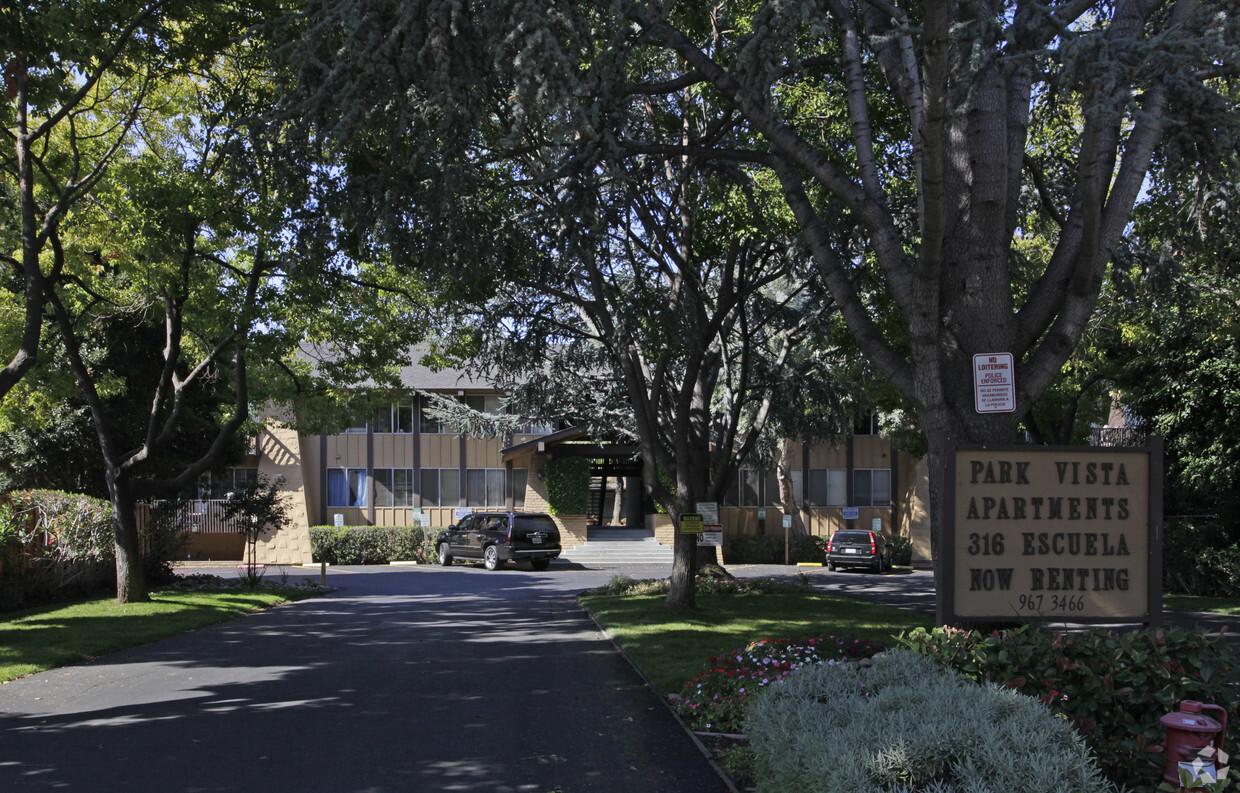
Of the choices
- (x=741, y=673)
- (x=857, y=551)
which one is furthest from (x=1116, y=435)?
(x=741, y=673)

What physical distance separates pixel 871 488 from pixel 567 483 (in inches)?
500

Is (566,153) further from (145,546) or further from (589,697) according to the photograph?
(145,546)

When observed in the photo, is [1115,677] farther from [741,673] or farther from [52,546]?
[52,546]

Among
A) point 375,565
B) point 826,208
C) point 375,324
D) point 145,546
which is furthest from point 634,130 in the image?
point 375,565

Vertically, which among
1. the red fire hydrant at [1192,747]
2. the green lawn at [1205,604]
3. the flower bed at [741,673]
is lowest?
the green lawn at [1205,604]

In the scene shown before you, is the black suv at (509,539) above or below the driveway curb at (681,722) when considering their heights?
below

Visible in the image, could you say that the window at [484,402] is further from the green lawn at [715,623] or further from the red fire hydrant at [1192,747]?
the red fire hydrant at [1192,747]

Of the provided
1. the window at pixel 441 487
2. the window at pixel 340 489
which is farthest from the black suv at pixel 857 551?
the window at pixel 340 489

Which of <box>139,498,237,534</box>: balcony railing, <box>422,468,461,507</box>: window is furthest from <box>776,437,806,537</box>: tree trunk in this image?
<box>139,498,237,534</box>: balcony railing

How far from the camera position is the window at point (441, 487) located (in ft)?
134

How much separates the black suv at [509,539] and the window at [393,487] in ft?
22.8

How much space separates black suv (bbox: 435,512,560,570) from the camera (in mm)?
32594

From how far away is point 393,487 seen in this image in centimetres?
4081

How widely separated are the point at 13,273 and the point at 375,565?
21.8 meters
